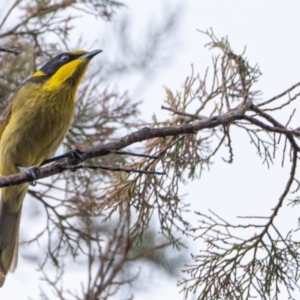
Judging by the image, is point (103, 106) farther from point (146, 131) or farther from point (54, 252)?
point (146, 131)

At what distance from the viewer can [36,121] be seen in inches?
195

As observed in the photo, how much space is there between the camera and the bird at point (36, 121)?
195 inches

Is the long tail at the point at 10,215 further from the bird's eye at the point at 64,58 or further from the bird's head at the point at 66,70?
the bird's eye at the point at 64,58

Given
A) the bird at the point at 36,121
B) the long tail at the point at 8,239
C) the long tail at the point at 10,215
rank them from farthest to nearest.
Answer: the long tail at the point at 10,215
the long tail at the point at 8,239
the bird at the point at 36,121

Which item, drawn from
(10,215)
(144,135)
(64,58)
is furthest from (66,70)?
(144,135)

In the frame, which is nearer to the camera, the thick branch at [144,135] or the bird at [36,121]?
the thick branch at [144,135]

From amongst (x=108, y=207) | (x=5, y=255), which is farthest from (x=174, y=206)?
(x=5, y=255)

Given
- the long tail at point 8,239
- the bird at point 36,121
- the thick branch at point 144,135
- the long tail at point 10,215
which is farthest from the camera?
the long tail at point 10,215

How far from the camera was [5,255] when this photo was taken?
5.21m

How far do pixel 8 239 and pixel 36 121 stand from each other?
0.82 m

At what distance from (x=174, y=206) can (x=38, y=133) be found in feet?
3.50

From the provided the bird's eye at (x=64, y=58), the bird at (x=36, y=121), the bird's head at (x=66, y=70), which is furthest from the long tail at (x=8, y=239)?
the bird's eye at (x=64, y=58)

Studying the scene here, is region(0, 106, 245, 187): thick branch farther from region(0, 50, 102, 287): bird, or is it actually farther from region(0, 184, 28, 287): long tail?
region(0, 184, 28, 287): long tail

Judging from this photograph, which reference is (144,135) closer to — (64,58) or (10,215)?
(64,58)
